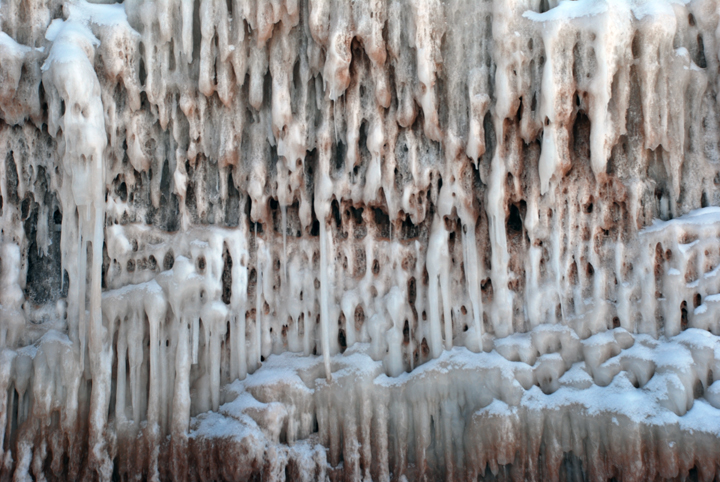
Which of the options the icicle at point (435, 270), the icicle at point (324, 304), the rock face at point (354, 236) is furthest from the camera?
the icicle at point (435, 270)

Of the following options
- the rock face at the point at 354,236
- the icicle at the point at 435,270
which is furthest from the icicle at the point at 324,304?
the icicle at the point at 435,270

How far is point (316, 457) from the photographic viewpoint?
29.1 ft

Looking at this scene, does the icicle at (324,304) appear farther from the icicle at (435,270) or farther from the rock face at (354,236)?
the icicle at (435,270)

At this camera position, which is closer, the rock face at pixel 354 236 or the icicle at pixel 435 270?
the rock face at pixel 354 236

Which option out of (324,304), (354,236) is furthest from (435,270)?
(324,304)

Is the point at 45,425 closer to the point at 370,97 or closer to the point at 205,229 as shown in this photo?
the point at 205,229

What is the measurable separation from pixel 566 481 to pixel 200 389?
4.92 meters

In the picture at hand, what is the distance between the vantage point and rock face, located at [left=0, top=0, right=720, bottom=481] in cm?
841

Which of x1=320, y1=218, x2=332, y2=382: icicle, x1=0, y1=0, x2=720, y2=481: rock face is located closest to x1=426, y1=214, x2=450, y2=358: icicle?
x1=0, y1=0, x2=720, y2=481: rock face

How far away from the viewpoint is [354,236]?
997 centimetres

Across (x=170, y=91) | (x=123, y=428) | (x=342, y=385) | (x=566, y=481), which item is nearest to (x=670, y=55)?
(x=566, y=481)

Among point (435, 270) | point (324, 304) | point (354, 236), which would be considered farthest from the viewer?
point (354, 236)

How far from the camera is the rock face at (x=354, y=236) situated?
8414 mm

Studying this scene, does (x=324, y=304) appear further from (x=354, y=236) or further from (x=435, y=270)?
(x=435, y=270)
